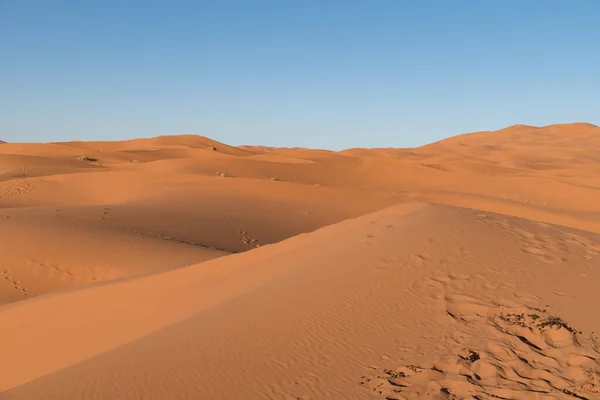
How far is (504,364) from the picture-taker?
16.5ft

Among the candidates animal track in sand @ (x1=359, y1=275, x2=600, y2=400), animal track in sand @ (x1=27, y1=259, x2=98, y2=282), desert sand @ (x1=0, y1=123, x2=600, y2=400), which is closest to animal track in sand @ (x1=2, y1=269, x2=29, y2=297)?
desert sand @ (x1=0, y1=123, x2=600, y2=400)

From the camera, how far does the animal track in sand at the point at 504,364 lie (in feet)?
15.0

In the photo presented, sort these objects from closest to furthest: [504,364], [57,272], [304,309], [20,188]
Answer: [504,364], [304,309], [57,272], [20,188]

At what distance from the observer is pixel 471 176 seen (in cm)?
3362

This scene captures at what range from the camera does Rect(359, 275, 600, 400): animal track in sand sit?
4562 mm

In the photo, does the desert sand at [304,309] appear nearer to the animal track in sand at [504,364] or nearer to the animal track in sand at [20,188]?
the animal track in sand at [504,364]

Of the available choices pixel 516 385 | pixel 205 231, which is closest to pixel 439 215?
pixel 516 385

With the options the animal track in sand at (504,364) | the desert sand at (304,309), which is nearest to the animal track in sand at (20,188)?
the desert sand at (304,309)

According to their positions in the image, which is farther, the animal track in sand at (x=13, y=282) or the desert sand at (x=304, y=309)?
the animal track in sand at (x=13, y=282)

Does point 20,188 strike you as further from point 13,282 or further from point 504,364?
point 504,364

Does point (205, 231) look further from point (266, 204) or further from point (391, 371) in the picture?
point (391, 371)

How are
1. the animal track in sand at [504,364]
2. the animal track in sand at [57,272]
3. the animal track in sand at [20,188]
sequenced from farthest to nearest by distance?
the animal track in sand at [20,188], the animal track in sand at [57,272], the animal track in sand at [504,364]

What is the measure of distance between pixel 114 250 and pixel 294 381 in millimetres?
10074

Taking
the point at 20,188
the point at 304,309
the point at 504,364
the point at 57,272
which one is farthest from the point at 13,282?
the point at 20,188
